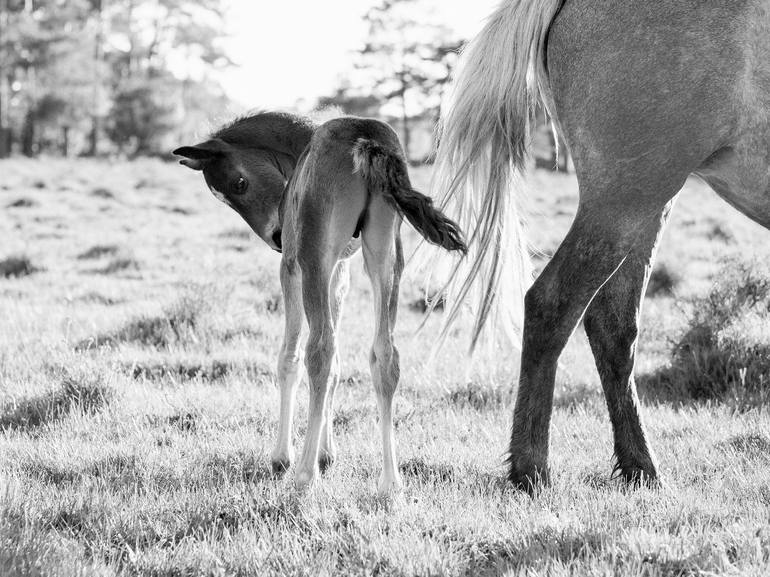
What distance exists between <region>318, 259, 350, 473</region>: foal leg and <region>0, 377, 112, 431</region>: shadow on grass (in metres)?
1.48

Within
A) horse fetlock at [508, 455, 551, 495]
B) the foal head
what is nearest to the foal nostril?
the foal head

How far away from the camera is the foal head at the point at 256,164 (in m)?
4.33

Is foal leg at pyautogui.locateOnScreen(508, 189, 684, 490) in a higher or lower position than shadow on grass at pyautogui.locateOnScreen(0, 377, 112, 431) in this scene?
higher

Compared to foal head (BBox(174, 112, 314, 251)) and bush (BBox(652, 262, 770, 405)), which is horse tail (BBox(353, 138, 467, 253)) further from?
bush (BBox(652, 262, 770, 405))

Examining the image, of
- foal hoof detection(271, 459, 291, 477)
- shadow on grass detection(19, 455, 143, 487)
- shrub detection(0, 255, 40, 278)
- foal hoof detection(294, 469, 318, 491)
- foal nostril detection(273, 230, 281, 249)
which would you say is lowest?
shrub detection(0, 255, 40, 278)

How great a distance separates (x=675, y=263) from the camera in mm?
9086

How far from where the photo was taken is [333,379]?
4004 millimetres

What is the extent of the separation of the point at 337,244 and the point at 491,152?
82 centimetres

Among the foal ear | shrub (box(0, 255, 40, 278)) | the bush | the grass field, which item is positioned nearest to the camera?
the grass field

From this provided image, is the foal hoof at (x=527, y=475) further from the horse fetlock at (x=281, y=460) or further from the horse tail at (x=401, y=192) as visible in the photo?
the horse fetlock at (x=281, y=460)

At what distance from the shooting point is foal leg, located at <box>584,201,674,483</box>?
3.66 metres

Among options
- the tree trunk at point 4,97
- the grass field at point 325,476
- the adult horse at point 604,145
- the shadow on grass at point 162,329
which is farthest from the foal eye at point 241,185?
the tree trunk at point 4,97

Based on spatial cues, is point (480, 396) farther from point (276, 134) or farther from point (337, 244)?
point (276, 134)

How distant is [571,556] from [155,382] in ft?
11.3
